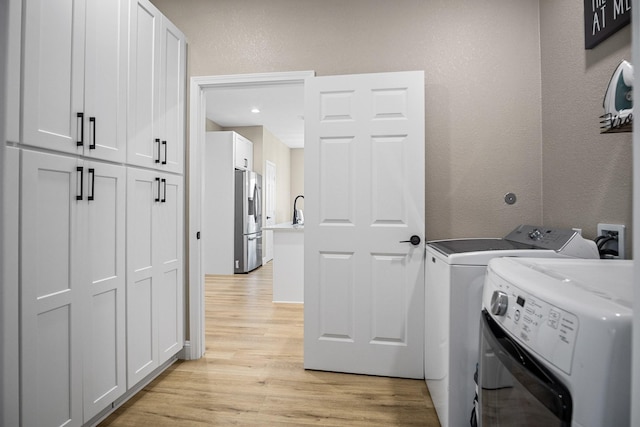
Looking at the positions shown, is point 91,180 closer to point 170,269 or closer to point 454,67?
point 170,269

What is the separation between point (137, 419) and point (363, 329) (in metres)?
1.34

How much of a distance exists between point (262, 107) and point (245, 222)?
1841 mm

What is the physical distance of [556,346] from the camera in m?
0.65

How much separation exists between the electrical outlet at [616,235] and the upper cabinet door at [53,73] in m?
2.37

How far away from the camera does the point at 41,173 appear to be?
136cm

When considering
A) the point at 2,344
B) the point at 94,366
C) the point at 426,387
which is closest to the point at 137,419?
the point at 94,366

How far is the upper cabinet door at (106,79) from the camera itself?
1609mm

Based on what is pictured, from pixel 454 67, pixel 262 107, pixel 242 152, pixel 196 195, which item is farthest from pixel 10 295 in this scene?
pixel 242 152

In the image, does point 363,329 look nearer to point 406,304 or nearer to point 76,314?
point 406,304

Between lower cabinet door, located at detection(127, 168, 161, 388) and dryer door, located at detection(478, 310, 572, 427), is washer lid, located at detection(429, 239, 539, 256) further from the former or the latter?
lower cabinet door, located at detection(127, 168, 161, 388)

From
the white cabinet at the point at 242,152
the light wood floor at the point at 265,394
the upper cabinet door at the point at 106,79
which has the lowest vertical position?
the light wood floor at the point at 265,394

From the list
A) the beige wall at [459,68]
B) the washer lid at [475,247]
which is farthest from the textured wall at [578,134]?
the washer lid at [475,247]

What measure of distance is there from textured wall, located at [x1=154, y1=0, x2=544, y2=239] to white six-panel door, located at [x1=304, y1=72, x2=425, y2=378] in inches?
9.0

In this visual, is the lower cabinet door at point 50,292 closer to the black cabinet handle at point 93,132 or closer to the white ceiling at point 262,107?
the black cabinet handle at point 93,132
